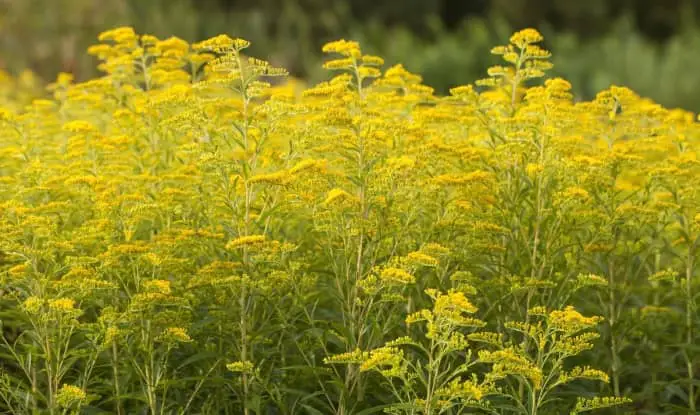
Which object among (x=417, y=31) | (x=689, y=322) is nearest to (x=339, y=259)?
(x=689, y=322)

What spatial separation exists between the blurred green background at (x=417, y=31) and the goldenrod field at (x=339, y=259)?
8.25 m

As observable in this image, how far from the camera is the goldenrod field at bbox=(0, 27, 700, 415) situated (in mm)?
4387

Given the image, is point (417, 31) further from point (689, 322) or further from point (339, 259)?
point (339, 259)

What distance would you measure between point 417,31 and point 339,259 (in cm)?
1475

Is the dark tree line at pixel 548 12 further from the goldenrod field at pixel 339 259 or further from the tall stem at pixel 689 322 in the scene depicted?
the tall stem at pixel 689 322

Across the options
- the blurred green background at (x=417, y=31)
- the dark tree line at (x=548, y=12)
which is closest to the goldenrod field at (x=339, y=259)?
the blurred green background at (x=417, y=31)

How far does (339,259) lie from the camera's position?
15.7ft

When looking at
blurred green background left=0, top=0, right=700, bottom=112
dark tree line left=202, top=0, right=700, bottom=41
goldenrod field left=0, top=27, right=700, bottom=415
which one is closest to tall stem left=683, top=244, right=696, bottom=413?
goldenrod field left=0, top=27, right=700, bottom=415

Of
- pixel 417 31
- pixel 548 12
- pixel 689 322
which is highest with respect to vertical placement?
pixel 548 12

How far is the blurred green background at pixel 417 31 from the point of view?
14.5m

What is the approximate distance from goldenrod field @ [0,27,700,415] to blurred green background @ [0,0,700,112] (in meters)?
8.25

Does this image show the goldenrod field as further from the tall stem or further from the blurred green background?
the blurred green background

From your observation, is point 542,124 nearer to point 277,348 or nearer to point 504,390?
point 504,390

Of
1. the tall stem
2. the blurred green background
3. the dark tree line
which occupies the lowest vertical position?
the tall stem
